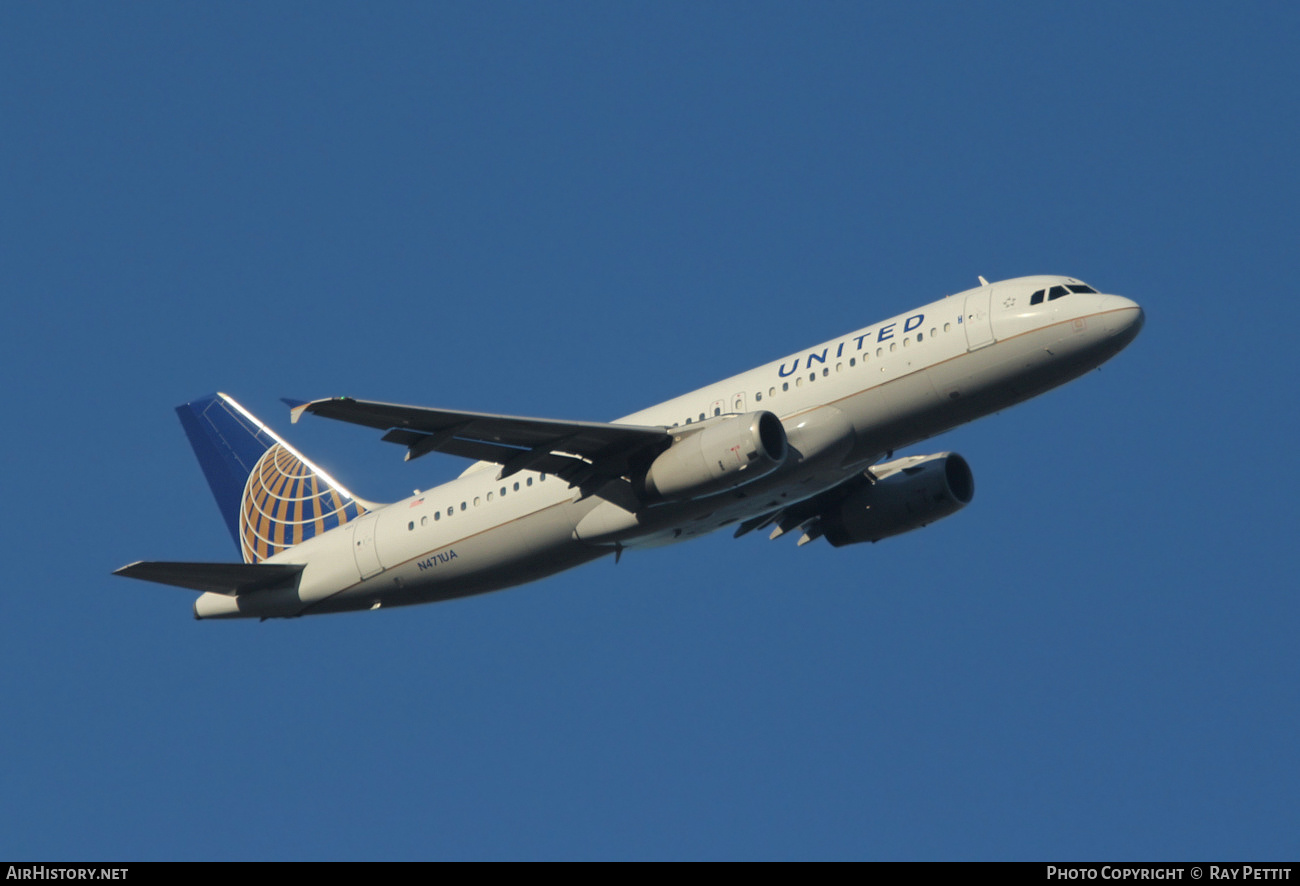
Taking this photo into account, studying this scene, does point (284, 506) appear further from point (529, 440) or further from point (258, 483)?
point (529, 440)

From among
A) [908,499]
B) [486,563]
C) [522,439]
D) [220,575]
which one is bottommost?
[486,563]

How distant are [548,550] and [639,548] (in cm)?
236

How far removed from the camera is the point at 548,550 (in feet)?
126

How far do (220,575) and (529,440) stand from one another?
984cm

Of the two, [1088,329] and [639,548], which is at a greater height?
[1088,329]

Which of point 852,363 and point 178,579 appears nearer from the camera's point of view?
point 852,363

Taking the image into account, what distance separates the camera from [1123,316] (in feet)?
114

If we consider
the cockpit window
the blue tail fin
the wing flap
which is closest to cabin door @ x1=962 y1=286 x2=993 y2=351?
the cockpit window

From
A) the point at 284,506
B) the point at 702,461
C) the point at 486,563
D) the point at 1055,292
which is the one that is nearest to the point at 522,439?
the point at 486,563

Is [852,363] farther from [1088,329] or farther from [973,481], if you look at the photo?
[973,481]

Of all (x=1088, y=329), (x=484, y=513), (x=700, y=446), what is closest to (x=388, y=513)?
(x=484, y=513)

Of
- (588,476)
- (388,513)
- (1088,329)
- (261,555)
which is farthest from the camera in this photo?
(261,555)
